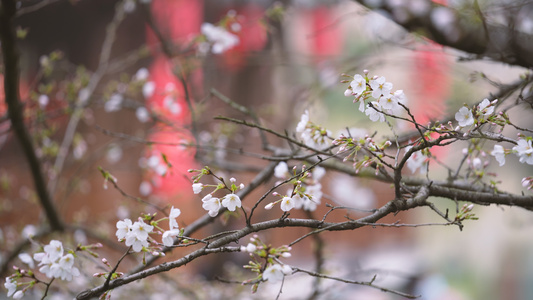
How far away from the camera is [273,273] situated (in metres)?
0.75

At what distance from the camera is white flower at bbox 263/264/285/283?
75 cm

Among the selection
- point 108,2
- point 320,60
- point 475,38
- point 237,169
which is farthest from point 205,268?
A: point 475,38

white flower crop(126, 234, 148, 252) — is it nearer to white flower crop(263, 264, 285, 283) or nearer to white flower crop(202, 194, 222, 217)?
white flower crop(202, 194, 222, 217)

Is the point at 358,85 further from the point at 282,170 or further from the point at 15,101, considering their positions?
the point at 15,101

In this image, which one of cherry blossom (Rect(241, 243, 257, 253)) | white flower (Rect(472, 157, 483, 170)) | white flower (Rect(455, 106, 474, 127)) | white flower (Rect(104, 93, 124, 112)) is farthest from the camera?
white flower (Rect(104, 93, 124, 112))

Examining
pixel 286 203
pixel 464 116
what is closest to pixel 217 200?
pixel 286 203

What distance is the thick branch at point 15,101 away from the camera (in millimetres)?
1359

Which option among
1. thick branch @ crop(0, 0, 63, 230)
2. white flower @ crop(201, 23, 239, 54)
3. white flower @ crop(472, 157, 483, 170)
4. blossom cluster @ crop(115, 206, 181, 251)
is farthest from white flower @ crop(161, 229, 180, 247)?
white flower @ crop(201, 23, 239, 54)

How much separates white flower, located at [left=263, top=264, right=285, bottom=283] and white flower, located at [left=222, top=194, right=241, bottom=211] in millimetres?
138

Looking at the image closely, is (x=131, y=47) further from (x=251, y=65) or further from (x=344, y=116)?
(x=344, y=116)

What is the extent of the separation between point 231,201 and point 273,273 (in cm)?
16

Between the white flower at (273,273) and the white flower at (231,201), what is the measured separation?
0.14m

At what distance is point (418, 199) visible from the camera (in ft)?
2.77

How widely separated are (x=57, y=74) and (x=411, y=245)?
322 cm
